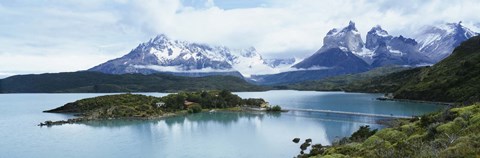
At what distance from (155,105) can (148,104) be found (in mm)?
2271

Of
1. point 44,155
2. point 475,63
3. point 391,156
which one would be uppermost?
point 475,63

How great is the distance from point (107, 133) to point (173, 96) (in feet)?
162

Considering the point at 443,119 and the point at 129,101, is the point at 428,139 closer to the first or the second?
→ the point at 443,119

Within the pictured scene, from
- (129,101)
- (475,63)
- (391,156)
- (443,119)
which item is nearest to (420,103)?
(475,63)

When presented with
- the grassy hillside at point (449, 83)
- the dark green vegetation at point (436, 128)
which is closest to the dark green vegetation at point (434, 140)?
the dark green vegetation at point (436, 128)

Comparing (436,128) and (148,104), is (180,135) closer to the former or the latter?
(148,104)

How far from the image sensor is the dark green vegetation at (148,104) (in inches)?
4975

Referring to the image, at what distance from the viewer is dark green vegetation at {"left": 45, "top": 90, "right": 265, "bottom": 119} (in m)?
126

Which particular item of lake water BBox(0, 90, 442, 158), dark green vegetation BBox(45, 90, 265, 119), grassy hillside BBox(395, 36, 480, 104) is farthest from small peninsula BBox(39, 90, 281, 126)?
grassy hillside BBox(395, 36, 480, 104)

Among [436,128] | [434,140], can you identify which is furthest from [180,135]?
[434,140]

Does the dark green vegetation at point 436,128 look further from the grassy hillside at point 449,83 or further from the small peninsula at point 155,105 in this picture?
the small peninsula at point 155,105

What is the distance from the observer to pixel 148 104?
451 feet

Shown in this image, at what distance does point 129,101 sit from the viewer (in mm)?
144250

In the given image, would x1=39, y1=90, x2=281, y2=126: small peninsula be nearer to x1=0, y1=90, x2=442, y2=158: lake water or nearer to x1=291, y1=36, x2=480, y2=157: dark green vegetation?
x1=0, y1=90, x2=442, y2=158: lake water
